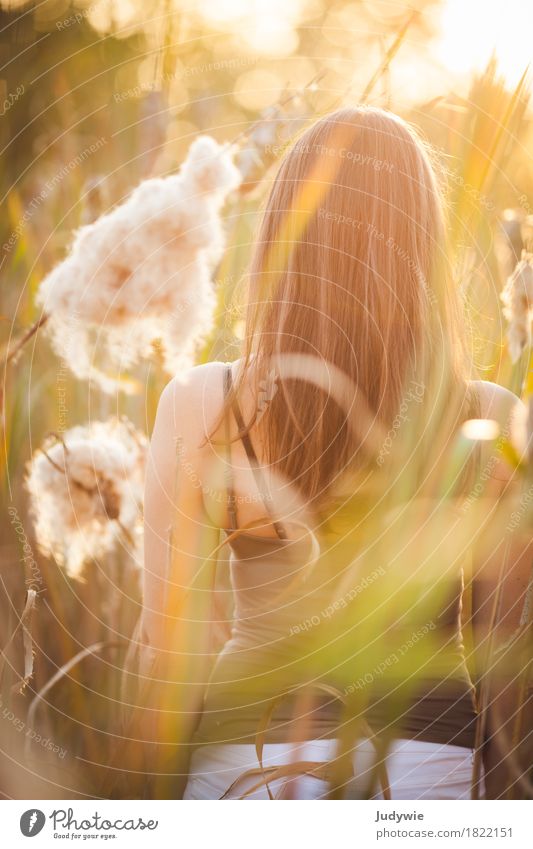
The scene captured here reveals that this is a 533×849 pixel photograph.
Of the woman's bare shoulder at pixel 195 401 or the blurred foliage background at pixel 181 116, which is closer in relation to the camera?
the woman's bare shoulder at pixel 195 401

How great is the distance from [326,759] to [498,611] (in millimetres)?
245

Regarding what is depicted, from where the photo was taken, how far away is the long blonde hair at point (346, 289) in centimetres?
69

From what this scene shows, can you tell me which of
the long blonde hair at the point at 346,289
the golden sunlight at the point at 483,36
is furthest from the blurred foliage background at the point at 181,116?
the long blonde hair at the point at 346,289

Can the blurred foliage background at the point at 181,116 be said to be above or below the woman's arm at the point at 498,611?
above

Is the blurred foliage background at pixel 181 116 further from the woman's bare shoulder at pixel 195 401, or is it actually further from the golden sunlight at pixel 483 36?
the woman's bare shoulder at pixel 195 401

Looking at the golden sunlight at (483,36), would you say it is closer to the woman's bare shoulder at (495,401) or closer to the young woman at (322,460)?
the young woman at (322,460)

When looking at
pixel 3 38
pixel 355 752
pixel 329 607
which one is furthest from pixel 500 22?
pixel 355 752

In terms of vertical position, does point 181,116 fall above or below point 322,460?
above

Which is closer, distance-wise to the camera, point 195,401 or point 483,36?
point 195,401
